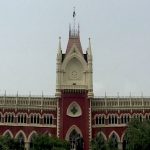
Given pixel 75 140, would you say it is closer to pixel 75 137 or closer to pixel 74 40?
pixel 75 137

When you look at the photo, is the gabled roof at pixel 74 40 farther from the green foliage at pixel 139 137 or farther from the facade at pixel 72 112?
the green foliage at pixel 139 137

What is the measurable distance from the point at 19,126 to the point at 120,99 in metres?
20.1

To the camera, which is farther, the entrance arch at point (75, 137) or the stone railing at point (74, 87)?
the stone railing at point (74, 87)

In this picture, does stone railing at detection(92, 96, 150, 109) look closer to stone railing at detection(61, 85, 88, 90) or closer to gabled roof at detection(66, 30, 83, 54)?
stone railing at detection(61, 85, 88, 90)

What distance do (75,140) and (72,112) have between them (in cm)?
528

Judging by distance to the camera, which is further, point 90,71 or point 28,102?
point 90,71

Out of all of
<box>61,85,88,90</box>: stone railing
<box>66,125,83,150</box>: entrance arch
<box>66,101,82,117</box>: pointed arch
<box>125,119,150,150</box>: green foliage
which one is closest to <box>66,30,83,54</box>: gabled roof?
<box>61,85,88,90</box>: stone railing

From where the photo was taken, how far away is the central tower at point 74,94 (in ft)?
279

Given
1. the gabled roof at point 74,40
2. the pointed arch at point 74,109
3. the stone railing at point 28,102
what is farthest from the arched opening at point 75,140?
the gabled roof at point 74,40

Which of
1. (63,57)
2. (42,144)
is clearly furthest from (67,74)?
(42,144)

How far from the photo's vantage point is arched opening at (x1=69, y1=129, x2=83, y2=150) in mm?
84375

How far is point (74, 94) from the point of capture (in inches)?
3418

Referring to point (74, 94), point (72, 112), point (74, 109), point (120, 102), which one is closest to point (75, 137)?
point (72, 112)

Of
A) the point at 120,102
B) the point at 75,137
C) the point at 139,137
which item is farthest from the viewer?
the point at 120,102
